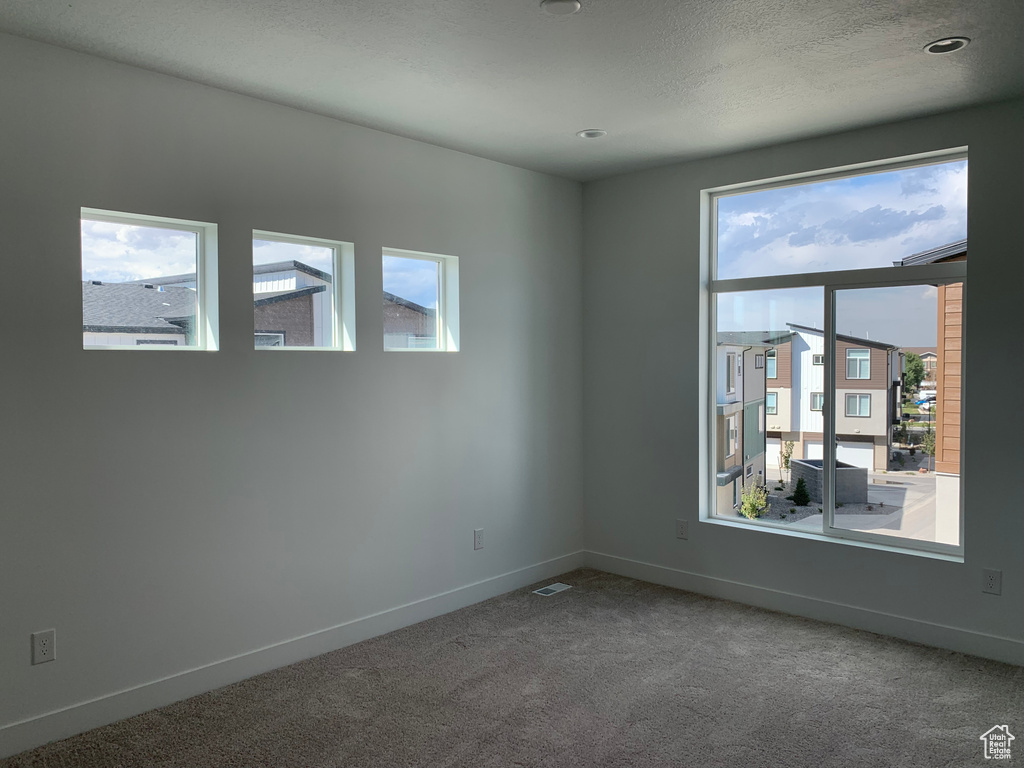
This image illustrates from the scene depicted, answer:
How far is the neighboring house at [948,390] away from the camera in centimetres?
373

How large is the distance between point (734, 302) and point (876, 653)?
6.96ft

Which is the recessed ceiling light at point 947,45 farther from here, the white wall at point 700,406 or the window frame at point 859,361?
the window frame at point 859,361

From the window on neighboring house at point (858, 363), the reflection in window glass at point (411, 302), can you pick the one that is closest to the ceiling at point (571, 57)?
the reflection in window glass at point (411, 302)

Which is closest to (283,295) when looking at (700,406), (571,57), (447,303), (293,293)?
(293,293)

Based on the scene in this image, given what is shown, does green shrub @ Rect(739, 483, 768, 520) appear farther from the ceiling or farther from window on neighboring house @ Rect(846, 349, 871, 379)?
the ceiling

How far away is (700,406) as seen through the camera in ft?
15.1

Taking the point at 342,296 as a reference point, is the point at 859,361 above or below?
below

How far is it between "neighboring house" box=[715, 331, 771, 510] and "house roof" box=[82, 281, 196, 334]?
309 cm

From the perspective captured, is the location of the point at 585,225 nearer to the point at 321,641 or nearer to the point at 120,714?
the point at 321,641

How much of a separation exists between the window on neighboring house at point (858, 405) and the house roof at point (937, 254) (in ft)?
2.43

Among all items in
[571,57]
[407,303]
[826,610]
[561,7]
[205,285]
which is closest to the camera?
[561,7]

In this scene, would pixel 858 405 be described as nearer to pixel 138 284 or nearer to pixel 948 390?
pixel 948 390

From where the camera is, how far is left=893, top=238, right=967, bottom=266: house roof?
12.2 ft

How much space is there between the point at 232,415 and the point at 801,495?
319 cm
